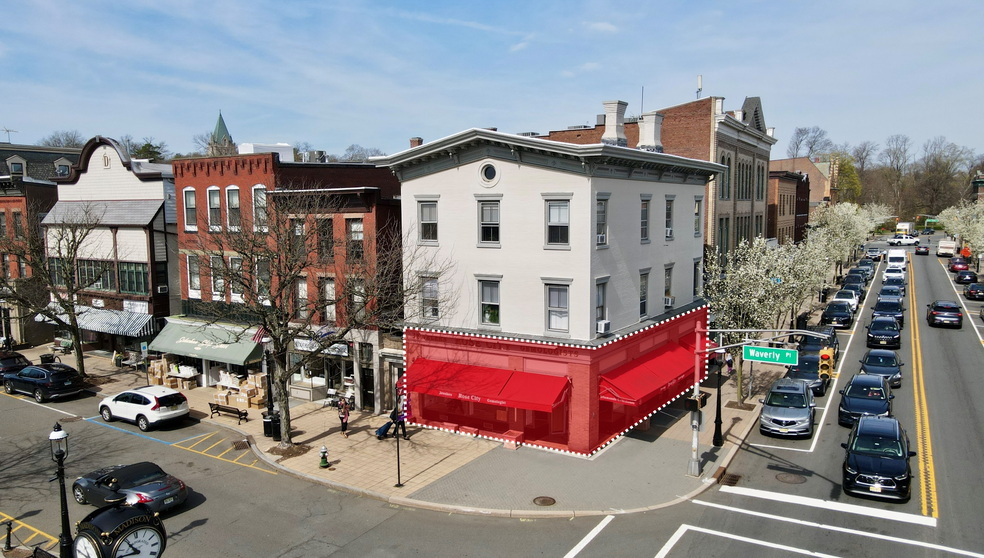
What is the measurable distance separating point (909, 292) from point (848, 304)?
16720mm

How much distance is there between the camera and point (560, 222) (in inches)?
901

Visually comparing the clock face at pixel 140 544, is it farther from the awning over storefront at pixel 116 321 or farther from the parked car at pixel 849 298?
the parked car at pixel 849 298

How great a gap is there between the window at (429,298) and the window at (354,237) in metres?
3.54

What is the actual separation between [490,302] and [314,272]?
367 inches

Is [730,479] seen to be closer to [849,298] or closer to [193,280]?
[193,280]

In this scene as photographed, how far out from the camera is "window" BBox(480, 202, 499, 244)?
2417 cm

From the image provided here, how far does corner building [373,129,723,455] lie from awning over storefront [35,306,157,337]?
18.0 meters

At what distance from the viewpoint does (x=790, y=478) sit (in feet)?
67.5

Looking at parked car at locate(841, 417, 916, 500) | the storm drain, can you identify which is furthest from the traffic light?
the storm drain

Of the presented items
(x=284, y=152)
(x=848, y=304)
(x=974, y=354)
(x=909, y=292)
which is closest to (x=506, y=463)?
(x=284, y=152)

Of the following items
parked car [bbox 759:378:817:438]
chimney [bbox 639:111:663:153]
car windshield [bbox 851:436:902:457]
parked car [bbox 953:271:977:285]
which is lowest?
parked car [bbox 759:378:817:438]

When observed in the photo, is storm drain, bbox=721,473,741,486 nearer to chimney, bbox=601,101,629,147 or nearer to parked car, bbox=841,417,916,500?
parked car, bbox=841,417,916,500

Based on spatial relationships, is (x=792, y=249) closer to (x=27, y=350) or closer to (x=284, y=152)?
(x=284, y=152)

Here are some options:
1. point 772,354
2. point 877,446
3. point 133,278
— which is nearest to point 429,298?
point 772,354
